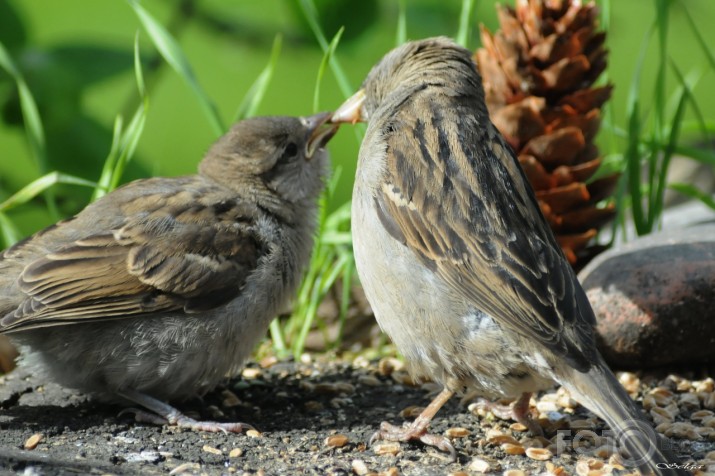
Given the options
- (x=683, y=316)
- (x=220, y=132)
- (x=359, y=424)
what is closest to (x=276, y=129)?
(x=220, y=132)

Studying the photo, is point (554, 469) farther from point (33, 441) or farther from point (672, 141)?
point (672, 141)

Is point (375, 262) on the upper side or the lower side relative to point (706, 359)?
upper

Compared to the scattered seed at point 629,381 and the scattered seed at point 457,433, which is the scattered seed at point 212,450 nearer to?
the scattered seed at point 457,433

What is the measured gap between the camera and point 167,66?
5.05 metres

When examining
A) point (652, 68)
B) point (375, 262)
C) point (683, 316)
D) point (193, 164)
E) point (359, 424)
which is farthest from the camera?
point (652, 68)

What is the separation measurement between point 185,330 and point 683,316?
5.75ft

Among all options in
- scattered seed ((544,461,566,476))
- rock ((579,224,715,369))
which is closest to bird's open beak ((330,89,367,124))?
rock ((579,224,715,369))

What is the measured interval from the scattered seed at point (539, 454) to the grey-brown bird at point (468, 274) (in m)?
0.20

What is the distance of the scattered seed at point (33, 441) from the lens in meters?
2.74

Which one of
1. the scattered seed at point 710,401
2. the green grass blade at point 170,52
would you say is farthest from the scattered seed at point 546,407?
the green grass blade at point 170,52

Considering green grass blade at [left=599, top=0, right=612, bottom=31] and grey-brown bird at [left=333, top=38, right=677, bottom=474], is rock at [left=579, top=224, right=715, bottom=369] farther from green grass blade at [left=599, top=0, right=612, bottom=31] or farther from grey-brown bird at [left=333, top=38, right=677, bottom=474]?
green grass blade at [left=599, top=0, right=612, bottom=31]

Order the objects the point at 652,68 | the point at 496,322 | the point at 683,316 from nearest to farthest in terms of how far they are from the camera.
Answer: the point at 496,322 < the point at 683,316 < the point at 652,68

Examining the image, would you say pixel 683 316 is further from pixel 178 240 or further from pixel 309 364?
pixel 178 240

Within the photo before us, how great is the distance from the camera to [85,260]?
3.04m
